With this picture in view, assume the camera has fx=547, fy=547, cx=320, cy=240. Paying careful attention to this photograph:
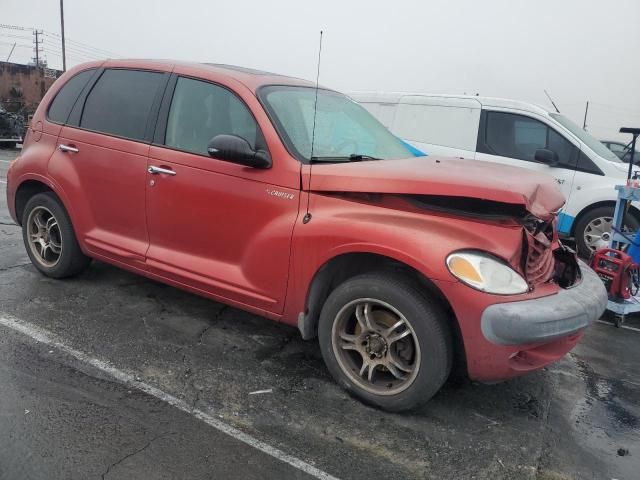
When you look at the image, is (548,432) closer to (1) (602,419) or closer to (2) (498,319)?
(1) (602,419)

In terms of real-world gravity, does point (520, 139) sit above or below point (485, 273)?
above

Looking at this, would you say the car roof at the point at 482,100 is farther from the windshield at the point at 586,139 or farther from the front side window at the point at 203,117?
the front side window at the point at 203,117

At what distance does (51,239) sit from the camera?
Result: 4.59 m

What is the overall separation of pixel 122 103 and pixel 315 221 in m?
1.98

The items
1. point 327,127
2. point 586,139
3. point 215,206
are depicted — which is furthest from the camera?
point 586,139

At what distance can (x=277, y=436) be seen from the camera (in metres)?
2.75

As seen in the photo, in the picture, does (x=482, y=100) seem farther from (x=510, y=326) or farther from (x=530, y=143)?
(x=510, y=326)

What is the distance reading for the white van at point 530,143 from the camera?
23.6 feet

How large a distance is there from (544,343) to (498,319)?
12.6 inches

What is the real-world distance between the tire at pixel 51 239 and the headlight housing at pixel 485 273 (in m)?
3.15

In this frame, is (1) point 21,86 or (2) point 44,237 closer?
(2) point 44,237

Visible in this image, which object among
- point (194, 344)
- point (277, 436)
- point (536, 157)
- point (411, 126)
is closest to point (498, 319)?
point (277, 436)

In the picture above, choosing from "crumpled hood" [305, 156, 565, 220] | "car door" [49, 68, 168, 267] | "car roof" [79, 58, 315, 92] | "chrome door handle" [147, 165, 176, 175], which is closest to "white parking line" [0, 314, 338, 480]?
"car door" [49, 68, 168, 267]

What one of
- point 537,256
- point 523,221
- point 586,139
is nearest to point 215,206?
point 523,221
